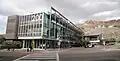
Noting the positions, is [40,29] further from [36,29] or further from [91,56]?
[91,56]

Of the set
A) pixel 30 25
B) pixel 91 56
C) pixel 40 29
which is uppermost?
pixel 30 25

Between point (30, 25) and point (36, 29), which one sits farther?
point (30, 25)

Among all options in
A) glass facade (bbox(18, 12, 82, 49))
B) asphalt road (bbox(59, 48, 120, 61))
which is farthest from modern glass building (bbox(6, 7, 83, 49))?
asphalt road (bbox(59, 48, 120, 61))

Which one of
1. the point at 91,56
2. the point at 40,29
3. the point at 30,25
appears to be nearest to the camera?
the point at 91,56

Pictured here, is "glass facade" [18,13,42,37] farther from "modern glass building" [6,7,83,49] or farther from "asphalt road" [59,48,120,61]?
"asphalt road" [59,48,120,61]

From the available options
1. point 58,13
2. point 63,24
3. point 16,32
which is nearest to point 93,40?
point 63,24

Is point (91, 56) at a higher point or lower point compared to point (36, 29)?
lower

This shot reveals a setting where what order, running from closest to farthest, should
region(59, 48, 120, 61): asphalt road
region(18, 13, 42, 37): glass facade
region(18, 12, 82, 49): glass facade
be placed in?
1. region(59, 48, 120, 61): asphalt road
2. region(18, 12, 82, 49): glass facade
3. region(18, 13, 42, 37): glass facade

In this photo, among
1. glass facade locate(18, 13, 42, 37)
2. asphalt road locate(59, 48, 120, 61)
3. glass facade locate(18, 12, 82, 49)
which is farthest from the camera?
glass facade locate(18, 13, 42, 37)

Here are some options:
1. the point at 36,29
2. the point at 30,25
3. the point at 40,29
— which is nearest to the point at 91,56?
the point at 40,29

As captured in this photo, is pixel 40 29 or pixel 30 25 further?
pixel 30 25

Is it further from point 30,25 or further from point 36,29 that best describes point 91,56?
point 30,25

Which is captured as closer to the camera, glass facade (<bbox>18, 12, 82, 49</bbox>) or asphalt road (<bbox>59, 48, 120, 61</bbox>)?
asphalt road (<bbox>59, 48, 120, 61</bbox>)

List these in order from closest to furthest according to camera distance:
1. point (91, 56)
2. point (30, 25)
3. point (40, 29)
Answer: point (91, 56) → point (40, 29) → point (30, 25)
